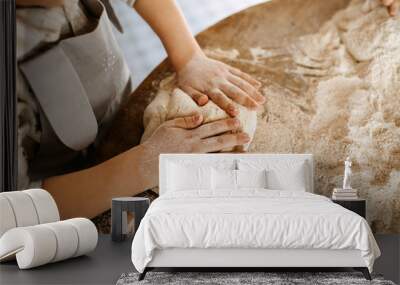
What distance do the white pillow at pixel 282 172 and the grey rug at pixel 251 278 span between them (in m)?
1.60

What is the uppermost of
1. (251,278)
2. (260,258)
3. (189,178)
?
(189,178)

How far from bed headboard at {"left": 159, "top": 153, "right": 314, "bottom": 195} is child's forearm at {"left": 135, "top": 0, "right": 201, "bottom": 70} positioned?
0.99 metres

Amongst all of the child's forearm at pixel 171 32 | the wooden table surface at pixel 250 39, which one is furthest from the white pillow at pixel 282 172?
the child's forearm at pixel 171 32

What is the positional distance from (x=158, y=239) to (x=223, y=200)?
0.83 m

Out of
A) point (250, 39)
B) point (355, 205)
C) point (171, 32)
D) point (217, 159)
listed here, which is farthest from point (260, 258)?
point (171, 32)

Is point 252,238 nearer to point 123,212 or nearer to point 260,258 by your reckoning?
point 260,258

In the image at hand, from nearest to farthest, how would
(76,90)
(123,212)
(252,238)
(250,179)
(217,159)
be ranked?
(252,238) → (250,179) → (123,212) → (217,159) → (76,90)

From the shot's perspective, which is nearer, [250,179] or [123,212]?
[250,179]

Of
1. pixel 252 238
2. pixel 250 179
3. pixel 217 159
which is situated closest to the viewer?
pixel 252 238

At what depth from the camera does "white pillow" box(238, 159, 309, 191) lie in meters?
6.37

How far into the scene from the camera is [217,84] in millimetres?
6879

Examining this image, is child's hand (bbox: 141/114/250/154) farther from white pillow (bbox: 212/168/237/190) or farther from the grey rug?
the grey rug

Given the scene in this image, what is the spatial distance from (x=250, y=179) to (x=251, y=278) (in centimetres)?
171

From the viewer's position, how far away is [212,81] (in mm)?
6879
